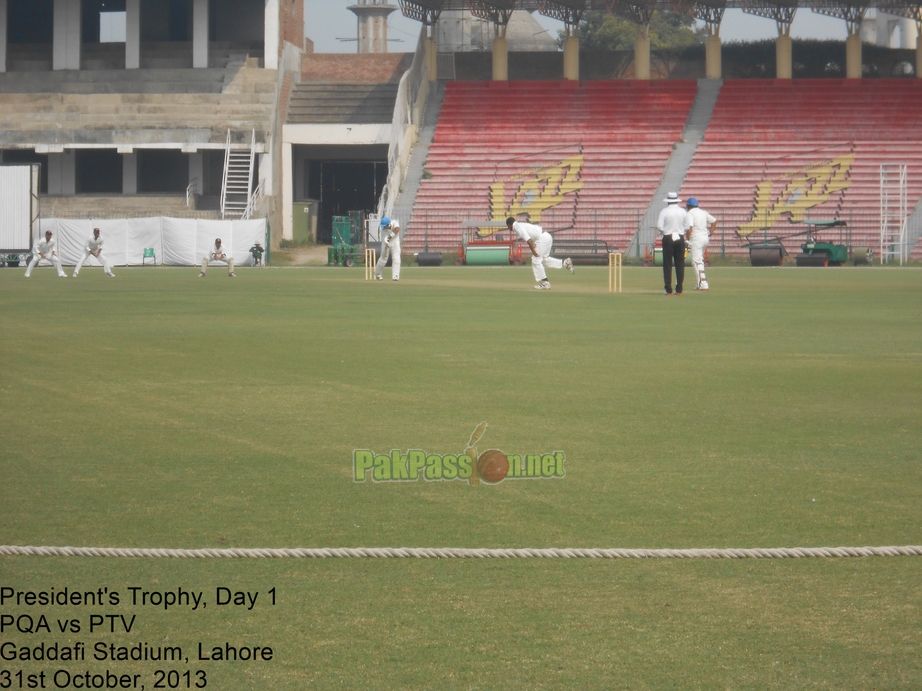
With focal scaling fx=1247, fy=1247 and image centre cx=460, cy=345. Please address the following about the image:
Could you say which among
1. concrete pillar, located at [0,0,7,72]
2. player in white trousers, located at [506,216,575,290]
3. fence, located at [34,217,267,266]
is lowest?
player in white trousers, located at [506,216,575,290]

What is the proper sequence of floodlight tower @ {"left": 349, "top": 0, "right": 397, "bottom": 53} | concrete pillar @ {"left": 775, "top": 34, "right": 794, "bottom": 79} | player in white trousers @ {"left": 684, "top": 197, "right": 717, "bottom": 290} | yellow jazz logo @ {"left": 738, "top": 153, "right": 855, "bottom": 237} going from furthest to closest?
floodlight tower @ {"left": 349, "top": 0, "right": 397, "bottom": 53}, concrete pillar @ {"left": 775, "top": 34, "right": 794, "bottom": 79}, yellow jazz logo @ {"left": 738, "top": 153, "right": 855, "bottom": 237}, player in white trousers @ {"left": 684, "top": 197, "right": 717, "bottom": 290}

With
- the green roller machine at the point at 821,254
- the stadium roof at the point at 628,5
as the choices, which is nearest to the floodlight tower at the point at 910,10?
the stadium roof at the point at 628,5

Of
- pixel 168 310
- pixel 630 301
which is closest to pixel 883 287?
pixel 630 301

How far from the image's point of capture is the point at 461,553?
5270 mm

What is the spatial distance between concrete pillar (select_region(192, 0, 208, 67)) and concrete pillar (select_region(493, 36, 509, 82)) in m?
13.2

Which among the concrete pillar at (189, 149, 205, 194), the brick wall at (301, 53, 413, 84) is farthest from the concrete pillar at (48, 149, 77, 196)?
the brick wall at (301, 53, 413, 84)

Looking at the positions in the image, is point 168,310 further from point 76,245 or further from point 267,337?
point 76,245

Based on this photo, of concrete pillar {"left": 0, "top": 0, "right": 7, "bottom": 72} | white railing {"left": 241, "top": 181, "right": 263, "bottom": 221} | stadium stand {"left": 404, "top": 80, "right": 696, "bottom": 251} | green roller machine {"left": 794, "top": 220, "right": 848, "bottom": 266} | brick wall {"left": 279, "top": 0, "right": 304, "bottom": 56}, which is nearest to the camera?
green roller machine {"left": 794, "top": 220, "right": 848, "bottom": 266}

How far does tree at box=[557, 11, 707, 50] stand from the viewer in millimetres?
83125

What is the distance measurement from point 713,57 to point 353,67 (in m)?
17.7

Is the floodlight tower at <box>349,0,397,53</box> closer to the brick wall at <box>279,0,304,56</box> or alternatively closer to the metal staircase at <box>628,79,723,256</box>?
the brick wall at <box>279,0,304,56</box>

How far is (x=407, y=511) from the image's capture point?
618 centimetres

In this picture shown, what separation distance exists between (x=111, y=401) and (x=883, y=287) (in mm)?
21853

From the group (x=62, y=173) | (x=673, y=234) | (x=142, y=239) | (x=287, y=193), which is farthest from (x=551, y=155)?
(x=673, y=234)
